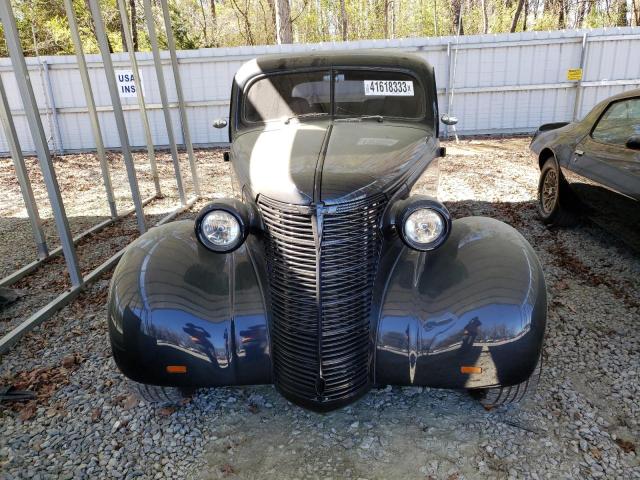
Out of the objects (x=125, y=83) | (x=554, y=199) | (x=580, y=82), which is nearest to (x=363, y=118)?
(x=554, y=199)

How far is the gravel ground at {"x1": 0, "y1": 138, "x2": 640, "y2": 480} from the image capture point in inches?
A: 88.4

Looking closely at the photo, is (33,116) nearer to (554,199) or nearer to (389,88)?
(389,88)

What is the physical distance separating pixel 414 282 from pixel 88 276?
3.64m

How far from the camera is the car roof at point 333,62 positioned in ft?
11.8

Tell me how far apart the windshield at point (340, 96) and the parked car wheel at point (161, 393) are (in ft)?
6.89

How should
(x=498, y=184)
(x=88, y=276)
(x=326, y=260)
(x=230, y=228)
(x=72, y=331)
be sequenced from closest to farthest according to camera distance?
(x=326, y=260) < (x=230, y=228) < (x=72, y=331) < (x=88, y=276) < (x=498, y=184)

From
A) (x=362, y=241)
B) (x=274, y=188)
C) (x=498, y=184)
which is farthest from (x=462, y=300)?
(x=498, y=184)

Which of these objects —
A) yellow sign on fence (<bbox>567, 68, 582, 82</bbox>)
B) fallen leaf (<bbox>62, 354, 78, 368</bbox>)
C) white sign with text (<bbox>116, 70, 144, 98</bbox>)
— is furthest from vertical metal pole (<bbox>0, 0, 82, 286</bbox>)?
yellow sign on fence (<bbox>567, 68, 582, 82</bbox>)

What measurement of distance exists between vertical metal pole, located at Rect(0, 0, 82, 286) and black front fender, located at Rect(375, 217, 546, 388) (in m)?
3.18

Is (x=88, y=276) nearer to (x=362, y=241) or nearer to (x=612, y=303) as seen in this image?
(x=362, y=241)

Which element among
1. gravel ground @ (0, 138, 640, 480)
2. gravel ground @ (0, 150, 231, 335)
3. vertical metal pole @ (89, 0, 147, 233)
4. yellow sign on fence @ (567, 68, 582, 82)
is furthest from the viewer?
yellow sign on fence @ (567, 68, 582, 82)

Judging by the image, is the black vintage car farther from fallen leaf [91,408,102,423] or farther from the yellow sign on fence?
the yellow sign on fence

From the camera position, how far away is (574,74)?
39.8 feet

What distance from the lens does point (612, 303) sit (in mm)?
3850
